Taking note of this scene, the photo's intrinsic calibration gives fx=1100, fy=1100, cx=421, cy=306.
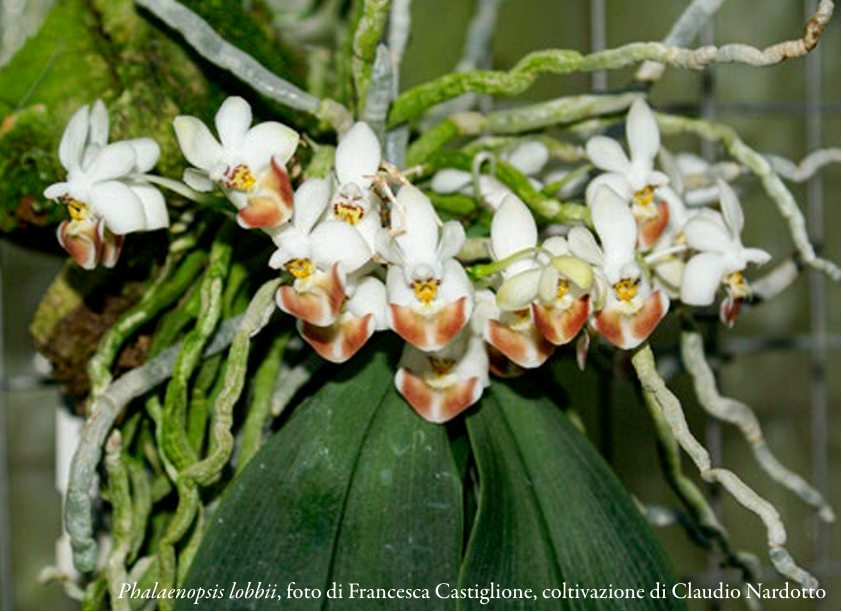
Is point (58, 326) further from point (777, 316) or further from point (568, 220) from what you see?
point (777, 316)

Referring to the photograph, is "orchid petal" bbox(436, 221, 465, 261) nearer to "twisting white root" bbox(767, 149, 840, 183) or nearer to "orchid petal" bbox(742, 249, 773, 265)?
"orchid petal" bbox(742, 249, 773, 265)

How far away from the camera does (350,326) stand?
0.56 m

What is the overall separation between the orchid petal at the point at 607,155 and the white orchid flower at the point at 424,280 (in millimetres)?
122

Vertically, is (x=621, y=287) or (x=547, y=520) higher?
(x=621, y=287)

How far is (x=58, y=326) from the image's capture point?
721 millimetres

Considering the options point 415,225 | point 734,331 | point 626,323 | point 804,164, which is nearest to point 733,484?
point 626,323

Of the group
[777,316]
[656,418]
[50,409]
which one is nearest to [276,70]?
[656,418]

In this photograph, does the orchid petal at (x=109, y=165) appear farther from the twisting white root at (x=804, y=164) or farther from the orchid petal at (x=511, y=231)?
the twisting white root at (x=804, y=164)

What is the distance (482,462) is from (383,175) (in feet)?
0.52

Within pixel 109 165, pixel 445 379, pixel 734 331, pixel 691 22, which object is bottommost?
pixel 734 331

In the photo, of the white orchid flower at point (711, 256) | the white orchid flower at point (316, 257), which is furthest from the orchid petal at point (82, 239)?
the white orchid flower at point (711, 256)

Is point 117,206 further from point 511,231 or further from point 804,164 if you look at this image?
A: point 804,164

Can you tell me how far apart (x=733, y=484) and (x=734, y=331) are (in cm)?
110

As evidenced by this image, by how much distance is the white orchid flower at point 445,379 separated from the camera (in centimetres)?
59
